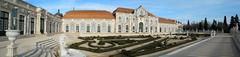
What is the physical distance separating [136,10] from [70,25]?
23.8 meters

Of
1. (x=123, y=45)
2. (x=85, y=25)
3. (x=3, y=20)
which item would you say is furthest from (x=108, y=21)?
(x=3, y=20)

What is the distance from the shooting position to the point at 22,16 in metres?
43.9

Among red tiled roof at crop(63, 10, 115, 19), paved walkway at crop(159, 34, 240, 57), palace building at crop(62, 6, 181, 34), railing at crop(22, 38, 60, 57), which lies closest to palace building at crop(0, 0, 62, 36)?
railing at crop(22, 38, 60, 57)

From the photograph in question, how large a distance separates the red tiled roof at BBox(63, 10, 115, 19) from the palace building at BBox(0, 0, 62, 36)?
40.6 metres

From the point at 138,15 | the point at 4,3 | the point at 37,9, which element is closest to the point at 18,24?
the point at 4,3

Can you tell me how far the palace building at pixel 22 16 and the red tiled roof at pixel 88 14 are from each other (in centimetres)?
4056

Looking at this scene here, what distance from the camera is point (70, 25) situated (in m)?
99.9

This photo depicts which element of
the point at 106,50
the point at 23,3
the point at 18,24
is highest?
the point at 23,3

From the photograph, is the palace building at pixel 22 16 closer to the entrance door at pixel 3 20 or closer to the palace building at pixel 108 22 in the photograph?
the entrance door at pixel 3 20

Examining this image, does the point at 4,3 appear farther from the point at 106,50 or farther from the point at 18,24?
the point at 106,50

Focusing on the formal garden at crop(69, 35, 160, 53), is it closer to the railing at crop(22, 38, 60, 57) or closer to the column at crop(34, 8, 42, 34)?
the column at crop(34, 8, 42, 34)

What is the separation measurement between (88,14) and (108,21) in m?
6.59

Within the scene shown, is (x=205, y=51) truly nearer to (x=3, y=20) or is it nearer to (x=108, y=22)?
(x=3, y=20)

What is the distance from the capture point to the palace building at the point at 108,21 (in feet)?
327
